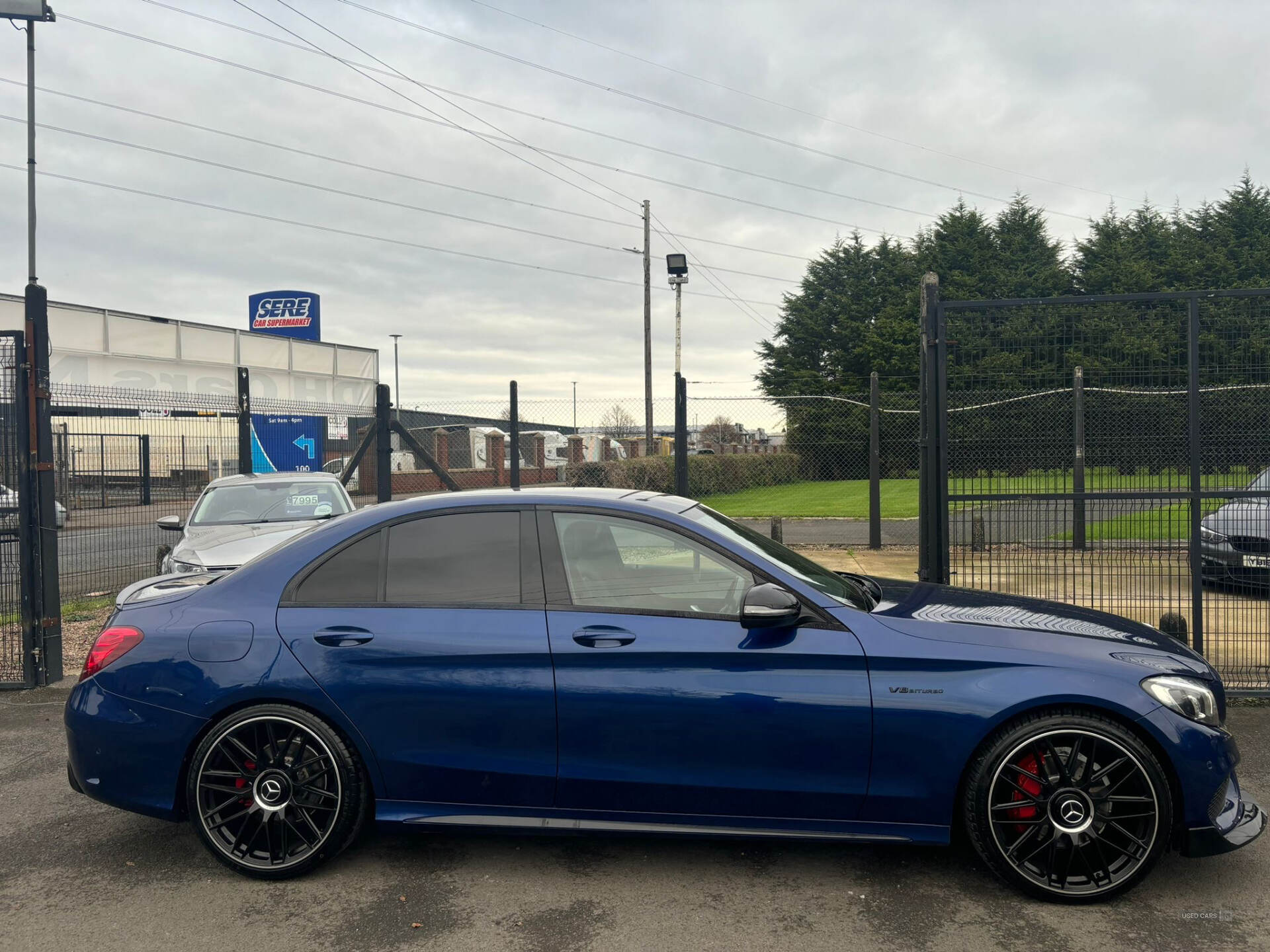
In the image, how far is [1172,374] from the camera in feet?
21.6

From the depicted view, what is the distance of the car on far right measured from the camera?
22.0 feet

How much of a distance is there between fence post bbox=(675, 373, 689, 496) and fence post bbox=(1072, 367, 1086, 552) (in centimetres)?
406

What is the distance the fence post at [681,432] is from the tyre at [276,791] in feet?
20.9

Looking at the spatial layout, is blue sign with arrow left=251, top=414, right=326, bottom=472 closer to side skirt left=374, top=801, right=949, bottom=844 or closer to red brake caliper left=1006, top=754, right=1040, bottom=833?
side skirt left=374, top=801, right=949, bottom=844

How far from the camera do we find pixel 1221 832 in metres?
3.62

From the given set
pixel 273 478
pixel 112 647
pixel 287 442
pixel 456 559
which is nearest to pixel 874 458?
pixel 273 478

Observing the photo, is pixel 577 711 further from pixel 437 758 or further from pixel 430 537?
pixel 430 537

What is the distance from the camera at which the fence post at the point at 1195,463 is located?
638 centimetres

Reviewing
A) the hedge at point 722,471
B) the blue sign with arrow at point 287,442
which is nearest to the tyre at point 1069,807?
the hedge at point 722,471

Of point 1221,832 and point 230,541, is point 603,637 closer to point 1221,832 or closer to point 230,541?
point 1221,832

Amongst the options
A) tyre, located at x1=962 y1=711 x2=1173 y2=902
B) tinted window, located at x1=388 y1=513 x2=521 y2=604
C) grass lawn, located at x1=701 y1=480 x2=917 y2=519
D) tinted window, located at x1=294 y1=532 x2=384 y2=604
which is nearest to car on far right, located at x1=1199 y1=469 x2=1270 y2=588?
tyre, located at x1=962 y1=711 x2=1173 y2=902

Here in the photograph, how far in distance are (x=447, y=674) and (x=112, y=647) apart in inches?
57.9

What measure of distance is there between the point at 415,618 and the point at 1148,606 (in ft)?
20.8

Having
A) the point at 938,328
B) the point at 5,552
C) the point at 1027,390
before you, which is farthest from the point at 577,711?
the point at 5,552
